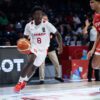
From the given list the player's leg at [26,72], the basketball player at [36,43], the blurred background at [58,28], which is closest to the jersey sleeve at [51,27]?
the basketball player at [36,43]

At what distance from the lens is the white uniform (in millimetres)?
8922

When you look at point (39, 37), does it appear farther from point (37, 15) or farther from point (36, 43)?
point (37, 15)

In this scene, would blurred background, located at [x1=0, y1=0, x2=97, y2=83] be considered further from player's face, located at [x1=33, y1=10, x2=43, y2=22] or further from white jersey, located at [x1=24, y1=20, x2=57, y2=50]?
player's face, located at [x1=33, y1=10, x2=43, y2=22]

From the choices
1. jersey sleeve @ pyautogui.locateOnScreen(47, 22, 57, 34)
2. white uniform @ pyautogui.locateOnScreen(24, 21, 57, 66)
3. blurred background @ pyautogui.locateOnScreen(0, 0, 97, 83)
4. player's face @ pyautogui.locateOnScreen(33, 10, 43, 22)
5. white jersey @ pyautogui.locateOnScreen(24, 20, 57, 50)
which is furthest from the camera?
blurred background @ pyautogui.locateOnScreen(0, 0, 97, 83)

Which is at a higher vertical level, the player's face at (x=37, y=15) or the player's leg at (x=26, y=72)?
the player's face at (x=37, y=15)

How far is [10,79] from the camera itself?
1195cm

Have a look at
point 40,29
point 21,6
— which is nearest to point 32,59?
point 40,29

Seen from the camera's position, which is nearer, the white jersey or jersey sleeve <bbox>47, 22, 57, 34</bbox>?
the white jersey

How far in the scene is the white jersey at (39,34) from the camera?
9.24 metres

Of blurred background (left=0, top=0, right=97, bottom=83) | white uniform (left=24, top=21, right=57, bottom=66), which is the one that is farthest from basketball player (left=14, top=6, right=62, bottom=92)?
blurred background (left=0, top=0, right=97, bottom=83)

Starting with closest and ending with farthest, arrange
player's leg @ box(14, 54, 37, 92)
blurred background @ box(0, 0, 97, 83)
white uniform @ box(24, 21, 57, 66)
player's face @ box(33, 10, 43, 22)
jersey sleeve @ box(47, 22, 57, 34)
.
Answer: player's leg @ box(14, 54, 37, 92)
white uniform @ box(24, 21, 57, 66)
player's face @ box(33, 10, 43, 22)
jersey sleeve @ box(47, 22, 57, 34)
blurred background @ box(0, 0, 97, 83)

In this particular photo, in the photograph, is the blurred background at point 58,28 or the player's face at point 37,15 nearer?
the player's face at point 37,15

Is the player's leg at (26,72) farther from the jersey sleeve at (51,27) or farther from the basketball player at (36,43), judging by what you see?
the jersey sleeve at (51,27)

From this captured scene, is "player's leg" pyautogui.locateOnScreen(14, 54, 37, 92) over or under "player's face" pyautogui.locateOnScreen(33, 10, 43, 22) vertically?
under
